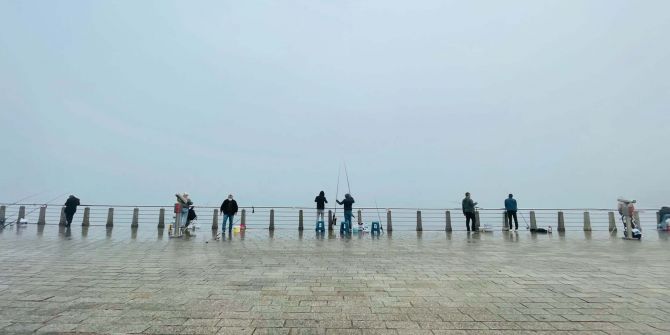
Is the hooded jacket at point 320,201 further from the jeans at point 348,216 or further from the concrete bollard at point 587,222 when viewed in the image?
the concrete bollard at point 587,222

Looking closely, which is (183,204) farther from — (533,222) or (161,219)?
(533,222)

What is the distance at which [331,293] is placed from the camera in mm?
5242

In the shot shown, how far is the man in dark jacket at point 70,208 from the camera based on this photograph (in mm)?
17750

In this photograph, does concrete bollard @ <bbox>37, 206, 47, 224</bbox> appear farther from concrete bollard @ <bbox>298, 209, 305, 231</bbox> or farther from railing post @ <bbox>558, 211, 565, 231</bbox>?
railing post @ <bbox>558, 211, 565, 231</bbox>

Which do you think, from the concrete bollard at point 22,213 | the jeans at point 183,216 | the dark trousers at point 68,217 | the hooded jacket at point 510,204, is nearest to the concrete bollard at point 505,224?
the hooded jacket at point 510,204

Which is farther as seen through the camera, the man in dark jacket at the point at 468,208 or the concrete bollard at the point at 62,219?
the concrete bollard at the point at 62,219

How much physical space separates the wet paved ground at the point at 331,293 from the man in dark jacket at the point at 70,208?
32.5 ft

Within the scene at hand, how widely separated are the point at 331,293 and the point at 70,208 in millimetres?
17251

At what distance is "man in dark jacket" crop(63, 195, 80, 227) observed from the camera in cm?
1775

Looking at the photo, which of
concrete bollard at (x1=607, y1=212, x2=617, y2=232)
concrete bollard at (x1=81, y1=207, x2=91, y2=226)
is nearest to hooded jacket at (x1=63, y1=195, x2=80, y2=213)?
concrete bollard at (x1=81, y1=207, x2=91, y2=226)

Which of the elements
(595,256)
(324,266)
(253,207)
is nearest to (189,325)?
(324,266)

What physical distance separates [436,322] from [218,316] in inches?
87.7

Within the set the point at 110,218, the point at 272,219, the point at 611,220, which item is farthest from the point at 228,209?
the point at 611,220

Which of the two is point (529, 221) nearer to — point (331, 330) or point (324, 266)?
point (324, 266)
